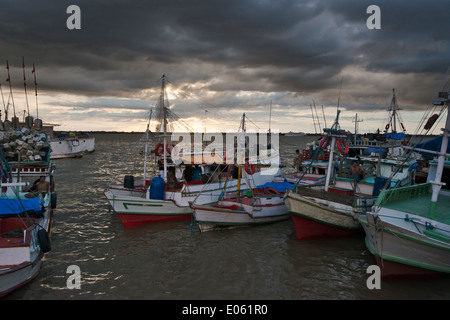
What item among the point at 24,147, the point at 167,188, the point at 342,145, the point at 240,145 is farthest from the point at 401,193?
the point at 24,147

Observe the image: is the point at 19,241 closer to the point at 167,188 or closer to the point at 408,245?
the point at 167,188

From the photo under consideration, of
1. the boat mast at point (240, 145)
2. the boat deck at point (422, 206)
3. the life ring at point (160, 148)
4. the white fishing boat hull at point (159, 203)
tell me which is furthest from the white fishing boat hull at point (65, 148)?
the boat deck at point (422, 206)

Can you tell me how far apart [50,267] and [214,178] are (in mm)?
9522

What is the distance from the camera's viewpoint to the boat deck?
9.90 m

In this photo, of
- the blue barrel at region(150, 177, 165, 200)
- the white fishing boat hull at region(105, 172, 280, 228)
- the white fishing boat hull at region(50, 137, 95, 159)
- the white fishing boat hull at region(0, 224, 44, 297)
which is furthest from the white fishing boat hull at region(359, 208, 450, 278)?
the white fishing boat hull at region(50, 137, 95, 159)

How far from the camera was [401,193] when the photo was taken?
465 inches

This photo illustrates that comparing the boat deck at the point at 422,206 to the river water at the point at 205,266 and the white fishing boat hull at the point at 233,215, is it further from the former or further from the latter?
the white fishing boat hull at the point at 233,215

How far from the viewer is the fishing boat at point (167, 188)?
15.5 metres

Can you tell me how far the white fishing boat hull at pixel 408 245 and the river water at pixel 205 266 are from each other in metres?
0.62

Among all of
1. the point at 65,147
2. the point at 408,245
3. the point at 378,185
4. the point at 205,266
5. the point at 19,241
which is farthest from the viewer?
the point at 65,147

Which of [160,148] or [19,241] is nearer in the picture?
[19,241]

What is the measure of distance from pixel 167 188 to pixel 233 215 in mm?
4957

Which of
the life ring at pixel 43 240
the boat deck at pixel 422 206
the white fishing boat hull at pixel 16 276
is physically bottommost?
the white fishing boat hull at pixel 16 276
